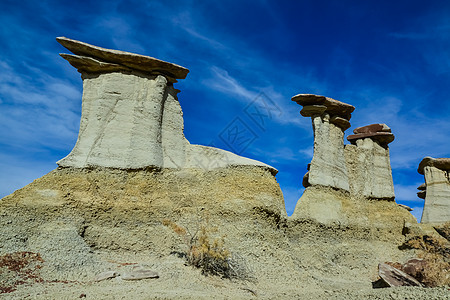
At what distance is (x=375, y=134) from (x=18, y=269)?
15574mm

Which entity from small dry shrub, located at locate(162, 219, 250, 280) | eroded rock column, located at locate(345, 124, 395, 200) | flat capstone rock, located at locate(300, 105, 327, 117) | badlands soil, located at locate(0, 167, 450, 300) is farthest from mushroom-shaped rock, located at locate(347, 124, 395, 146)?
small dry shrub, located at locate(162, 219, 250, 280)

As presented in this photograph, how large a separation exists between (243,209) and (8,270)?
21.4 feet

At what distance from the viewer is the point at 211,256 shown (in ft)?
34.1

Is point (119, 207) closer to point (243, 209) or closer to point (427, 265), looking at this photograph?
point (243, 209)

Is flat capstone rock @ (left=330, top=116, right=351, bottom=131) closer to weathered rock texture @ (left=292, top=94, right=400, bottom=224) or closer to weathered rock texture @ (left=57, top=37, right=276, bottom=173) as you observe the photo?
weathered rock texture @ (left=292, top=94, right=400, bottom=224)

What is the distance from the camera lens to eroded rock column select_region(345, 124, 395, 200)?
53.9 ft

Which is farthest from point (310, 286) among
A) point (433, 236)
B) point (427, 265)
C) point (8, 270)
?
point (8, 270)

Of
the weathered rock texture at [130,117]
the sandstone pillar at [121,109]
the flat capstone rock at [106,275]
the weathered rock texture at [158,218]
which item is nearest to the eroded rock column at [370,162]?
the weathered rock texture at [158,218]

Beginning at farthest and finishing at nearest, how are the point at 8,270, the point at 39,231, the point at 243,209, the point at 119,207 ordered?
1. the point at 243,209
2. the point at 119,207
3. the point at 39,231
4. the point at 8,270

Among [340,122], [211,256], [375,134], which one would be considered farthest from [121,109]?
[375,134]

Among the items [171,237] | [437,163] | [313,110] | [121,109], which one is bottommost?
[171,237]

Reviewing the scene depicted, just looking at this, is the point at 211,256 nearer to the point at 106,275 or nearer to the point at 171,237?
the point at 171,237

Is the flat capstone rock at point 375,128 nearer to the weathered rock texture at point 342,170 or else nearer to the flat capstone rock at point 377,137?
the weathered rock texture at point 342,170

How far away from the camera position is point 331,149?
15648 millimetres
